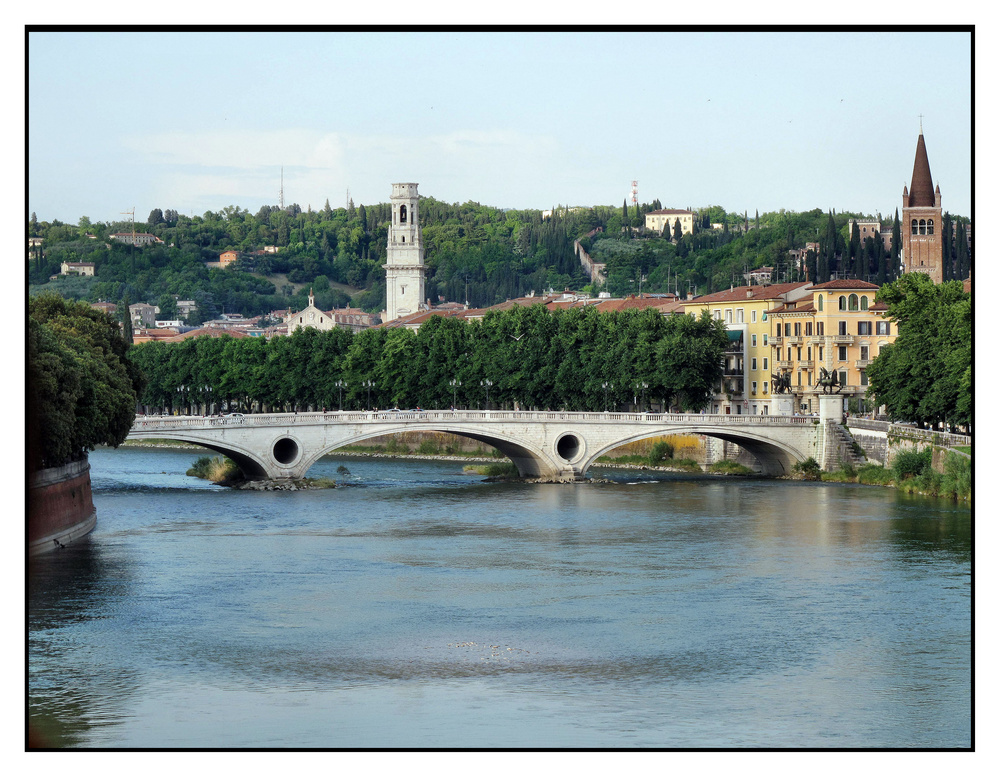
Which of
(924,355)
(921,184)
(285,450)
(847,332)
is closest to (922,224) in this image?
(921,184)

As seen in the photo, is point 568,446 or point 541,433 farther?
point 568,446

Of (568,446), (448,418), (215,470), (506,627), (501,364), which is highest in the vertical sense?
(501,364)

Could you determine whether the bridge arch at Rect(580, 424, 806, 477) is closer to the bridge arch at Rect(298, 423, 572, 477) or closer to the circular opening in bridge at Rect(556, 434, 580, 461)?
the circular opening in bridge at Rect(556, 434, 580, 461)

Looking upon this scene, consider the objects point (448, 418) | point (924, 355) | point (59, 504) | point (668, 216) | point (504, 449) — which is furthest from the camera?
point (668, 216)

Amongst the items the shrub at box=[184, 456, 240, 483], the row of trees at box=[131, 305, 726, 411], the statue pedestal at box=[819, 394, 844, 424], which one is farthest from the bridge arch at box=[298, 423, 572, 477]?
the row of trees at box=[131, 305, 726, 411]

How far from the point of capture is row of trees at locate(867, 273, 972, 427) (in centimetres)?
3359

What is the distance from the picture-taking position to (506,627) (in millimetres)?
19609

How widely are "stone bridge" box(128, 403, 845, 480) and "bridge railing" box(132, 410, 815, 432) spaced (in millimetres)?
24

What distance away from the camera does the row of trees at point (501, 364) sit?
46812mm

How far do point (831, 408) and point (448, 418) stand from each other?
9.44 metres

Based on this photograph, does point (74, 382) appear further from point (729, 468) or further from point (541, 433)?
point (729, 468)

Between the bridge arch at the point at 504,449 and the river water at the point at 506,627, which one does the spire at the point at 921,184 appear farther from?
the river water at the point at 506,627
